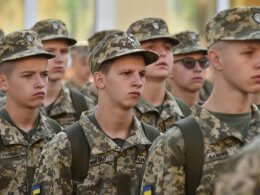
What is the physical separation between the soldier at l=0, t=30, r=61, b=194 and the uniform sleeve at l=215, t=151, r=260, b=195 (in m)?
3.85

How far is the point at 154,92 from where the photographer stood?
7.96 meters

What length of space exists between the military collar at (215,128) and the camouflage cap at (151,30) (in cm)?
285

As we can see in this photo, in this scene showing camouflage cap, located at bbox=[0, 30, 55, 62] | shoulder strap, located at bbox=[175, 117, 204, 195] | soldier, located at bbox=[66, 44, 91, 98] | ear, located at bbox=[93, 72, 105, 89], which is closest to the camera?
shoulder strap, located at bbox=[175, 117, 204, 195]

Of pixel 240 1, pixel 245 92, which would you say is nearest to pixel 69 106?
pixel 245 92

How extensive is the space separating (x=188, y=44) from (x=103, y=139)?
3.59m

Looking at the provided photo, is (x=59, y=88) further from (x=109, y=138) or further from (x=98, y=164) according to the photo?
(x=98, y=164)

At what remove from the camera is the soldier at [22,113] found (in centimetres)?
670

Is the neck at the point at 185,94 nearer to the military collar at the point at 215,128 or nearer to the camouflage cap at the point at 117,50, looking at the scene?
the camouflage cap at the point at 117,50

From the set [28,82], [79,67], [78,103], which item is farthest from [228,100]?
[79,67]

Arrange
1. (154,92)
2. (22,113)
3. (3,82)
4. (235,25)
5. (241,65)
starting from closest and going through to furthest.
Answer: (241,65) → (235,25) → (22,113) → (3,82) → (154,92)

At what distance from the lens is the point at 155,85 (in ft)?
26.0

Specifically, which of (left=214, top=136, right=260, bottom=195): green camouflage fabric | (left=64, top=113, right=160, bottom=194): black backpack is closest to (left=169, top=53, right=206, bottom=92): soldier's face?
(left=64, top=113, right=160, bottom=194): black backpack

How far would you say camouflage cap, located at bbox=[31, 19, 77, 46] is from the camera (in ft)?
31.2

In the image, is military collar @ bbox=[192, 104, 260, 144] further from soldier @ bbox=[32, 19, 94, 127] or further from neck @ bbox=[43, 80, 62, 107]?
neck @ bbox=[43, 80, 62, 107]
